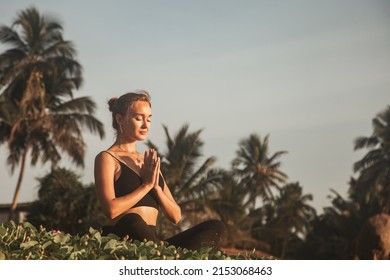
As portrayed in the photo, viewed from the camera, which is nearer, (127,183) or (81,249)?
(81,249)

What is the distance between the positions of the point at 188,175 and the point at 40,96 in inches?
231

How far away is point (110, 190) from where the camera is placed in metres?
4.41

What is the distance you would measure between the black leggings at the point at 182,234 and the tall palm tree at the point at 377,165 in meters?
25.5

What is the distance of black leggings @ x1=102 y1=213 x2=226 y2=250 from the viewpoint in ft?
14.1

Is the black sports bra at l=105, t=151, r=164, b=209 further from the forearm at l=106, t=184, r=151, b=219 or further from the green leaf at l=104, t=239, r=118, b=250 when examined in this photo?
the green leaf at l=104, t=239, r=118, b=250

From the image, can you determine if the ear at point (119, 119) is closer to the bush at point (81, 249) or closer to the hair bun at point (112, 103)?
the hair bun at point (112, 103)

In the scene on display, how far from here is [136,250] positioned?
145 inches

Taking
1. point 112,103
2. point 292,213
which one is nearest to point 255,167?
point 292,213

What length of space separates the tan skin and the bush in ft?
1.52

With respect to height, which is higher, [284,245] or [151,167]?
[284,245]

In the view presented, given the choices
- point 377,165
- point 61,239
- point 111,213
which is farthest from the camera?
point 377,165

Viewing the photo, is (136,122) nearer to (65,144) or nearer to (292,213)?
(65,144)

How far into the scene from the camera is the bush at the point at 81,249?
369 cm

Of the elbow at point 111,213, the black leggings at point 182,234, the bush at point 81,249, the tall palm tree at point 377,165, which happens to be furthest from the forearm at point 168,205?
the tall palm tree at point 377,165
